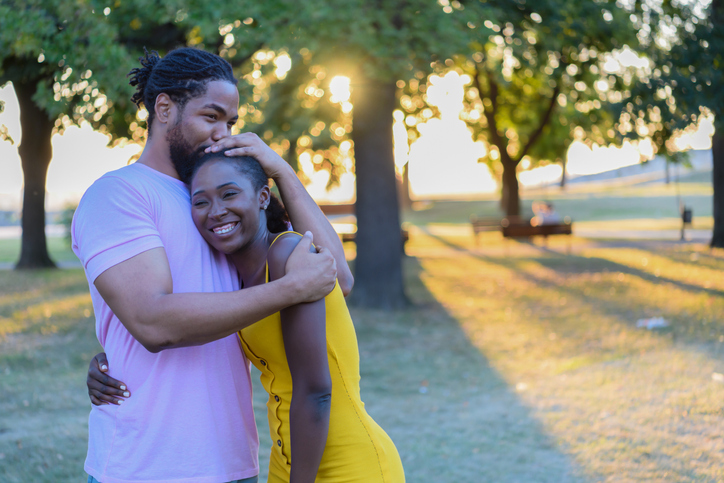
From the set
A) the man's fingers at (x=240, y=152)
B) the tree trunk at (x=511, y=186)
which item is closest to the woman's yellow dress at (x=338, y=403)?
the man's fingers at (x=240, y=152)

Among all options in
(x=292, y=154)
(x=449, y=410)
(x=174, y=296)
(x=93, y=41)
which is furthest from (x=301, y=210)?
(x=292, y=154)

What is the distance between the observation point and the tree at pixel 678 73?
11.8m

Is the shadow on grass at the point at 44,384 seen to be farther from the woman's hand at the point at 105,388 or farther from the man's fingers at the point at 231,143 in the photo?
the man's fingers at the point at 231,143

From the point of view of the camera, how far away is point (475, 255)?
70.2 ft

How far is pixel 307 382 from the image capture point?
1.84 metres

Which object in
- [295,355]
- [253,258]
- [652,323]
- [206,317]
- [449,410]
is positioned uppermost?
[253,258]

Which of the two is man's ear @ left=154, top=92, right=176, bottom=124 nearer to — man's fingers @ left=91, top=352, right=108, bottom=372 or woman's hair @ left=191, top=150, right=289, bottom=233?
woman's hair @ left=191, top=150, right=289, bottom=233

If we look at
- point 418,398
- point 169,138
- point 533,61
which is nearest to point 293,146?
point 533,61

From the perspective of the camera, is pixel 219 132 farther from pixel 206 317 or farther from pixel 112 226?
pixel 206 317

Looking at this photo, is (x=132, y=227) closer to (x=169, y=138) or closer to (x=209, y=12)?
(x=169, y=138)

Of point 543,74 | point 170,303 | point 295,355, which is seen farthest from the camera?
point 543,74

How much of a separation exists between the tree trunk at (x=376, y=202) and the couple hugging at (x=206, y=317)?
370 inches

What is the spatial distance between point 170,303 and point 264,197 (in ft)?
→ 1.72

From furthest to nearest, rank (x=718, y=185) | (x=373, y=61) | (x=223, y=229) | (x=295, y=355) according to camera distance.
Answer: (x=718, y=185)
(x=373, y=61)
(x=223, y=229)
(x=295, y=355)
